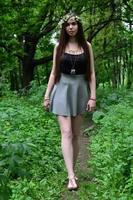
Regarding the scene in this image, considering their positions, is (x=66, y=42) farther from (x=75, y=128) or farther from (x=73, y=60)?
(x=75, y=128)

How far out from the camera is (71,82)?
603cm

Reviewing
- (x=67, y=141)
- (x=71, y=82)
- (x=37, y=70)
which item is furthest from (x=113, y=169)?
(x=37, y=70)

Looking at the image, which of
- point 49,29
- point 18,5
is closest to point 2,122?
point 18,5

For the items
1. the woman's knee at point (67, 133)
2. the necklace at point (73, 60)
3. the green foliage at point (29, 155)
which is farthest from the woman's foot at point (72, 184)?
the necklace at point (73, 60)

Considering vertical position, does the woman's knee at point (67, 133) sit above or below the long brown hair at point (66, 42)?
below

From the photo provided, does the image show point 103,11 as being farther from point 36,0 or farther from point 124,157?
point 124,157

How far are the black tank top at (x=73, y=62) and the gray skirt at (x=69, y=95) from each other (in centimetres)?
10

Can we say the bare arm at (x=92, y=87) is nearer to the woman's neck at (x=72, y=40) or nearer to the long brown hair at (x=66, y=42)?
the long brown hair at (x=66, y=42)

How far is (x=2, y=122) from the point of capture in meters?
9.02

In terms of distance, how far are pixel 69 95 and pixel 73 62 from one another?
17.2 inches

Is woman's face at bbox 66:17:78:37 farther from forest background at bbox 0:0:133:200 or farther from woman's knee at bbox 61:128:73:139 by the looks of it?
forest background at bbox 0:0:133:200

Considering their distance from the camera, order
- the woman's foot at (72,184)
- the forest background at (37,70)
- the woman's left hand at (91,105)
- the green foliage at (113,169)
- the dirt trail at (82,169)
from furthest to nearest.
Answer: the woman's left hand at (91,105) → the woman's foot at (72,184) → the dirt trail at (82,169) → the forest background at (37,70) → the green foliage at (113,169)

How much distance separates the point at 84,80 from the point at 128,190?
64.9 inches

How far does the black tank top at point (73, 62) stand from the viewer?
19.4ft
